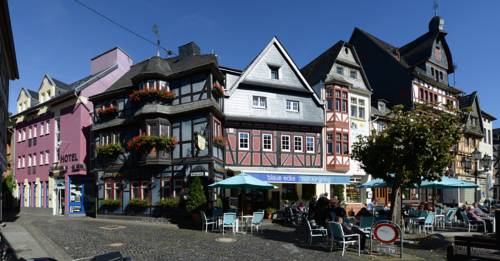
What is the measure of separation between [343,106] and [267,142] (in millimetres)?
6847

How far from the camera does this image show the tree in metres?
11.6

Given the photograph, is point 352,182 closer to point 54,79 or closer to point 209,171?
point 209,171

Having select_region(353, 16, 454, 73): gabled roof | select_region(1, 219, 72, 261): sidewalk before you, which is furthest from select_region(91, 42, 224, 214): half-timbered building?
select_region(353, 16, 454, 73): gabled roof

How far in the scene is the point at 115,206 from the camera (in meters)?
24.3

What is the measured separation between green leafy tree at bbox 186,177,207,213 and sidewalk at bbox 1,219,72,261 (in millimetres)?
6293

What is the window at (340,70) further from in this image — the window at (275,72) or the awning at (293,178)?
the awning at (293,178)

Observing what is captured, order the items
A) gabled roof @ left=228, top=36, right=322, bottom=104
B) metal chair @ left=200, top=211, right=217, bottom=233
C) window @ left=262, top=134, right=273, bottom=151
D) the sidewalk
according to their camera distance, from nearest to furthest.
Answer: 1. the sidewalk
2. metal chair @ left=200, top=211, right=217, bottom=233
3. window @ left=262, top=134, right=273, bottom=151
4. gabled roof @ left=228, top=36, right=322, bottom=104

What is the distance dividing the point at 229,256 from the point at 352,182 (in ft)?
61.8

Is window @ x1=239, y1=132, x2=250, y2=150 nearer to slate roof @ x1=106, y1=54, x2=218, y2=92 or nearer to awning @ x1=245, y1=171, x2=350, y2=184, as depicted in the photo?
awning @ x1=245, y1=171, x2=350, y2=184

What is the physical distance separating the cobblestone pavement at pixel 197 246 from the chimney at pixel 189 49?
46.4ft

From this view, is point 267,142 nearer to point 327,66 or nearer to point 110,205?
point 327,66

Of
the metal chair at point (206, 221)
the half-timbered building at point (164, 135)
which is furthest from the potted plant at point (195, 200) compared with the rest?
the half-timbered building at point (164, 135)

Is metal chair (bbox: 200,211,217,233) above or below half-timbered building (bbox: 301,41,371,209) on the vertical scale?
below

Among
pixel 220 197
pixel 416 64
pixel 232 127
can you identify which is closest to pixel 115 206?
pixel 220 197
